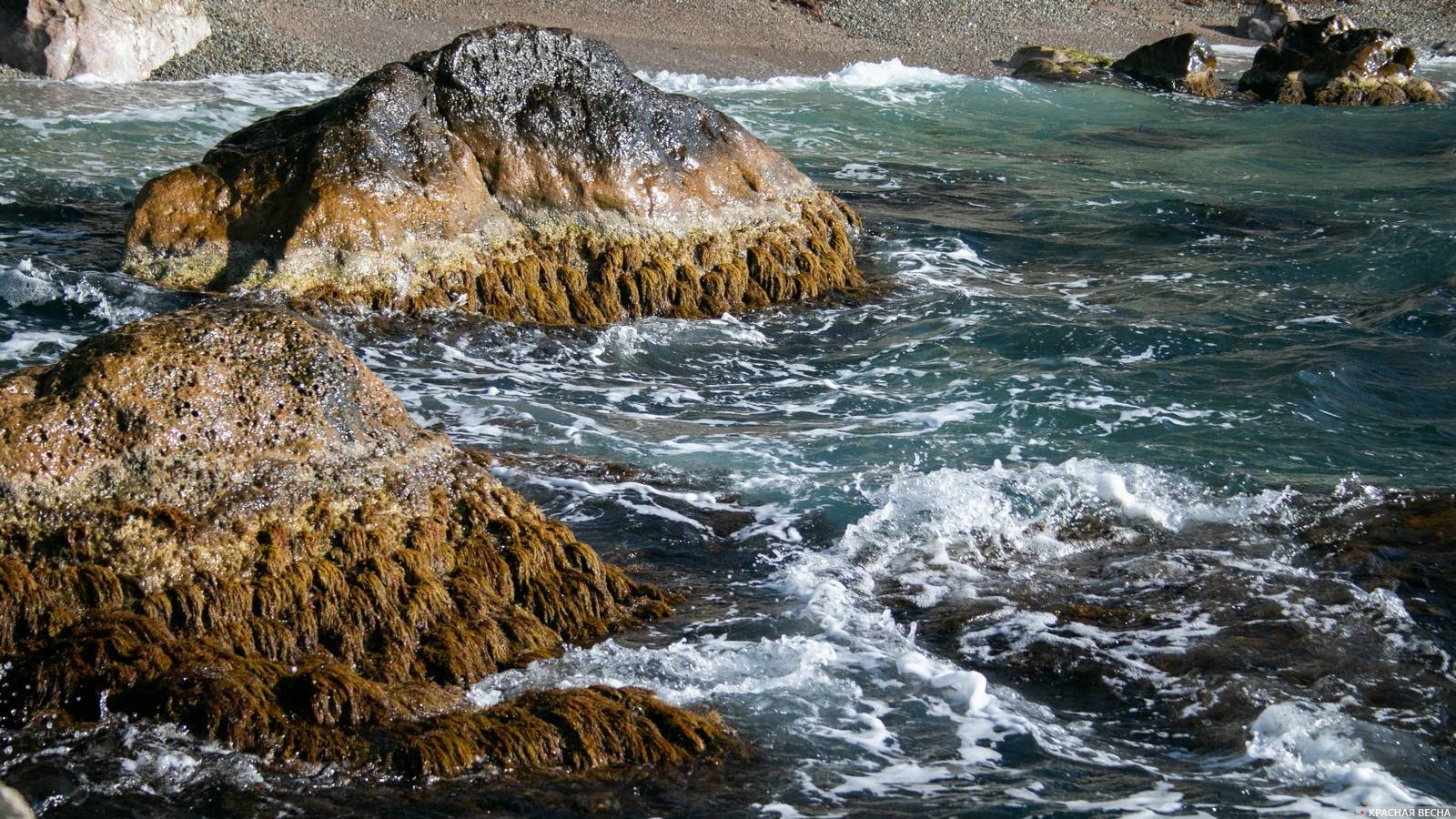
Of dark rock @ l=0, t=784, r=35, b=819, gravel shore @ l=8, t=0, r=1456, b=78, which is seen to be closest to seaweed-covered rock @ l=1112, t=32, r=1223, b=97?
gravel shore @ l=8, t=0, r=1456, b=78

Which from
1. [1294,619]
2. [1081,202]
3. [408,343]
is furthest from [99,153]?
[1294,619]

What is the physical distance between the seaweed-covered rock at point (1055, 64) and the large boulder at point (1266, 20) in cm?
850

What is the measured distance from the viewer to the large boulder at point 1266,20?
32.2 metres

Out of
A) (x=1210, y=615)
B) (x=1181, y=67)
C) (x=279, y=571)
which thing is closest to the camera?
(x=279, y=571)

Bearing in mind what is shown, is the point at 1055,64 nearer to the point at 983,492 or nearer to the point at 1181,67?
the point at 1181,67

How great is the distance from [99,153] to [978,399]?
31.0 ft

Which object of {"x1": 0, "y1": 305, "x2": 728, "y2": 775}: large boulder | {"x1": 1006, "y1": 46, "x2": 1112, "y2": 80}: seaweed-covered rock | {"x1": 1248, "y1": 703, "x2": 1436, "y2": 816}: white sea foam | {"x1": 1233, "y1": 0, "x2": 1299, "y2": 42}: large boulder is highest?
{"x1": 1233, "y1": 0, "x2": 1299, "y2": 42}: large boulder

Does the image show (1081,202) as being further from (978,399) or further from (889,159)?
(978,399)

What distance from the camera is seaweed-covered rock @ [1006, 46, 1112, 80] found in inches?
941

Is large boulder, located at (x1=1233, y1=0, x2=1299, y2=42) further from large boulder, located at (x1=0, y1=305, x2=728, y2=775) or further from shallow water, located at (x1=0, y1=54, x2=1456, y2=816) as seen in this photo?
large boulder, located at (x1=0, y1=305, x2=728, y2=775)

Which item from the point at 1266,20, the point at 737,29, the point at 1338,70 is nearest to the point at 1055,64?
the point at 1338,70

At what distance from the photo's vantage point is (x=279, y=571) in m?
4.21

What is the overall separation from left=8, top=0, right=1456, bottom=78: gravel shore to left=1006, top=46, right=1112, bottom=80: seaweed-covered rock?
0.54m

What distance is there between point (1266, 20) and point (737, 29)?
607 inches
